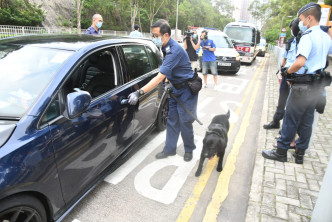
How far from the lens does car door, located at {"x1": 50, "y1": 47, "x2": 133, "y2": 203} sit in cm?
212

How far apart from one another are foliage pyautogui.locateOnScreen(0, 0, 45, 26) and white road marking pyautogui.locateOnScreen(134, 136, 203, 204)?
26228 mm

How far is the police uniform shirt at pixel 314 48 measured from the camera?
2.91 meters

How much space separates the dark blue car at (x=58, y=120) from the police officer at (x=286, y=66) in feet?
8.01

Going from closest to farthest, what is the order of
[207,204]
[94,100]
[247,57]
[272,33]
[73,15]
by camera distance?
[94,100], [207,204], [247,57], [73,15], [272,33]

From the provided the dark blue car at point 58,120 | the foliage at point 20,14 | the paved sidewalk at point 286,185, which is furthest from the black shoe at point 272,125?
the foliage at point 20,14

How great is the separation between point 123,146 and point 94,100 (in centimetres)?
80

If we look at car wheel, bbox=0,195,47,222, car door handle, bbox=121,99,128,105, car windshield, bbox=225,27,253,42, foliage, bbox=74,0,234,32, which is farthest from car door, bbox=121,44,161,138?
foliage, bbox=74,0,234,32

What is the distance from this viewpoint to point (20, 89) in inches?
83.5

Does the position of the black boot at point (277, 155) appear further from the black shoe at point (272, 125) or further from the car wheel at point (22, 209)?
the car wheel at point (22, 209)

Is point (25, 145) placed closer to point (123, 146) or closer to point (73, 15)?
point (123, 146)

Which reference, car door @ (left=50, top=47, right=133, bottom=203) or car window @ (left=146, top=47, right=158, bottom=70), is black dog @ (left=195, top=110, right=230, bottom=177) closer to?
car door @ (left=50, top=47, right=133, bottom=203)

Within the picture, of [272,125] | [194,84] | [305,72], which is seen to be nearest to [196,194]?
[194,84]

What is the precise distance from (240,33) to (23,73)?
15.0m

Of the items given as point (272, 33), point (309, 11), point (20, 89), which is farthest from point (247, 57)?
point (272, 33)
